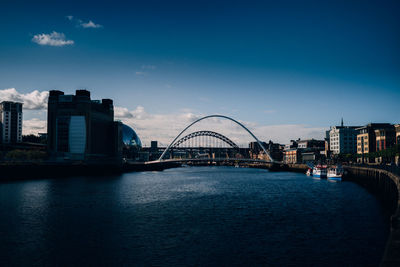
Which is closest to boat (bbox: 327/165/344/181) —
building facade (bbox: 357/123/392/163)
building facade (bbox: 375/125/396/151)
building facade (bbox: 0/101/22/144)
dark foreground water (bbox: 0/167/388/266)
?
dark foreground water (bbox: 0/167/388/266)

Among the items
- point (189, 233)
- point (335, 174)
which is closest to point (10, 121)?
point (335, 174)

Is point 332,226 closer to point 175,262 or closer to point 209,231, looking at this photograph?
point 209,231

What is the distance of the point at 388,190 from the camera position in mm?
54469

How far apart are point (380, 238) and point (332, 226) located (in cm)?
520

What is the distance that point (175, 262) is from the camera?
74.3 feet

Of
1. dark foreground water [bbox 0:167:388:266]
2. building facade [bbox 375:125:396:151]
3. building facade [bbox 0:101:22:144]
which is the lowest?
dark foreground water [bbox 0:167:388:266]

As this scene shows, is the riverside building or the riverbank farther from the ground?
the riverside building

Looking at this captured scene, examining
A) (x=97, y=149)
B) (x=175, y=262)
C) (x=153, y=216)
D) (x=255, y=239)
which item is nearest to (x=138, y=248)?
(x=175, y=262)

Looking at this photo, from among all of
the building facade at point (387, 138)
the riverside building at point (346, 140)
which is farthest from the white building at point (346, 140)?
the building facade at point (387, 138)

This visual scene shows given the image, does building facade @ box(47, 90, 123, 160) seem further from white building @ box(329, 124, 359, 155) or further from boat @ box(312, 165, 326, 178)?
white building @ box(329, 124, 359, 155)

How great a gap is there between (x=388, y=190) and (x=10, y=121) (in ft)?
591

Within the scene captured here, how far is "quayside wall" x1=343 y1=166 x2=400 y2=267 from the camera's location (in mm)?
13984

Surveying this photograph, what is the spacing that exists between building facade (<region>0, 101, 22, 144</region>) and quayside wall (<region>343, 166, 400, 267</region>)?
159144mm

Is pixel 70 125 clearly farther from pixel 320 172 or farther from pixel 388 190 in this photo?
pixel 388 190
